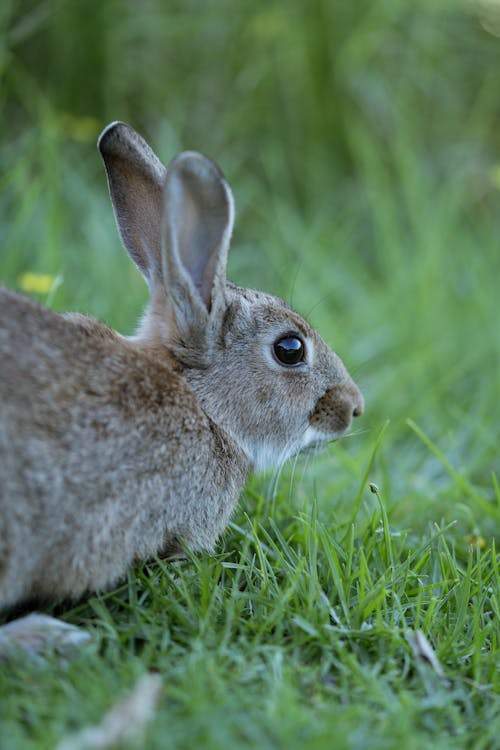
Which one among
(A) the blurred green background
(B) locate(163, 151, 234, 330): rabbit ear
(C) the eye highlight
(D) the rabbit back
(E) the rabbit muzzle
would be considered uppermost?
(A) the blurred green background

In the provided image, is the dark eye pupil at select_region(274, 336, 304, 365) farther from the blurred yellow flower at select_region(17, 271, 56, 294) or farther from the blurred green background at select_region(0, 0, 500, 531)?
the blurred yellow flower at select_region(17, 271, 56, 294)

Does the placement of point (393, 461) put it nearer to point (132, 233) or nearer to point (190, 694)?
point (132, 233)

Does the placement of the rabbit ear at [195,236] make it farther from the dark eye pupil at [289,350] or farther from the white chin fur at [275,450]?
the white chin fur at [275,450]

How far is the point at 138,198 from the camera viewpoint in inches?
174

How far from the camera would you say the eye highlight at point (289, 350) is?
13.8 feet

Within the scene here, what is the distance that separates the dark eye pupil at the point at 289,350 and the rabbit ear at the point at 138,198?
628mm

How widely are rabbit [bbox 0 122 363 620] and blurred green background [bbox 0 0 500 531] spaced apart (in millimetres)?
1144

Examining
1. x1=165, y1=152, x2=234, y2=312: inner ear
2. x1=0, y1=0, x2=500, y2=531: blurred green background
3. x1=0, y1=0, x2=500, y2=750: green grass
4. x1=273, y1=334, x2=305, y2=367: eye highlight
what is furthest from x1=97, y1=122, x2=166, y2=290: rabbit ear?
x1=0, y1=0, x2=500, y2=750: green grass

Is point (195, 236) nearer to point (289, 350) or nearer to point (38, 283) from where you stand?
point (289, 350)

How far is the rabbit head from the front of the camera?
382 cm

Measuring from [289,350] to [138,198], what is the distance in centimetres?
95

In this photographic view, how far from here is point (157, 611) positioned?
11.1 ft

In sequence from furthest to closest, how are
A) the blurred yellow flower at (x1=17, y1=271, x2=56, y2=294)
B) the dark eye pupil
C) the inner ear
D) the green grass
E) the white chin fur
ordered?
the blurred yellow flower at (x1=17, y1=271, x2=56, y2=294) < the dark eye pupil < the white chin fur < the inner ear < the green grass

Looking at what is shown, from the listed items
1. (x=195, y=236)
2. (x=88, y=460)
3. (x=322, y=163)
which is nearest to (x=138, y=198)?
(x=195, y=236)
